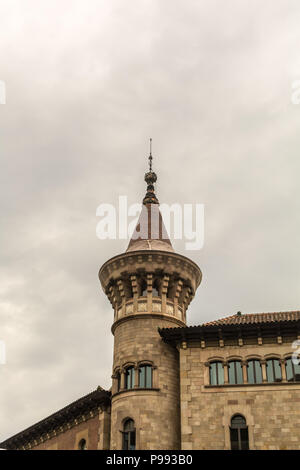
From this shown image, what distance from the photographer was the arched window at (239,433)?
2816 cm

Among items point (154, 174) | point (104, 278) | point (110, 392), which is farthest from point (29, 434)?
point (154, 174)

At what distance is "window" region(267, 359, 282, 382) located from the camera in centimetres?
2934

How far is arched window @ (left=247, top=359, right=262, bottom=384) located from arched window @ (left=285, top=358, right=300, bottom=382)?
4.49 ft

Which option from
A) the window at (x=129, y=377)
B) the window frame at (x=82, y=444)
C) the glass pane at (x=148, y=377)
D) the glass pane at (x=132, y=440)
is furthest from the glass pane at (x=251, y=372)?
the window frame at (x=82, y=444)

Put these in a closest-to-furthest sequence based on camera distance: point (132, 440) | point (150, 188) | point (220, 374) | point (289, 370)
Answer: point (289, 370) < point (132, 440) < point (220, 374) < point (150, 188)

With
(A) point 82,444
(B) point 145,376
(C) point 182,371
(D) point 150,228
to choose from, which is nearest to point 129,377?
(B) point 145,376

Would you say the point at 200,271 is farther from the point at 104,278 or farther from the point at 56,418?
the point at 56,418

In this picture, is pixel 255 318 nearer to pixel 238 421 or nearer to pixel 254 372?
pixel 254 372

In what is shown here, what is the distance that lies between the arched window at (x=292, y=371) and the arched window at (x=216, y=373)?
3267 millimetres

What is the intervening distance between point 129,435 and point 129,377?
3007 mm

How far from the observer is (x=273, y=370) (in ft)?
97.0

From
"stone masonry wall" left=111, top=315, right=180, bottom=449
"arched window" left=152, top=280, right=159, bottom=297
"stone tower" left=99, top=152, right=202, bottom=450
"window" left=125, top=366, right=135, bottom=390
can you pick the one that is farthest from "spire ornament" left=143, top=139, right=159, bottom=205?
"window" left=125, top=366, right=135, bottom=390

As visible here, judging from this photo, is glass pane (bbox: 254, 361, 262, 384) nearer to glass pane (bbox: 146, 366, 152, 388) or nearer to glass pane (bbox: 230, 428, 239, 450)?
glass pane (bbox: 230, 428, 239, 450)

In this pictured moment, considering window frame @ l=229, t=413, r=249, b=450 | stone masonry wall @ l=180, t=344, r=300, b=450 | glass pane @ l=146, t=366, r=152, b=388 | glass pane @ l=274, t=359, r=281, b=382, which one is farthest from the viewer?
glass pane @ l=146, t=366, r=152, b=388
